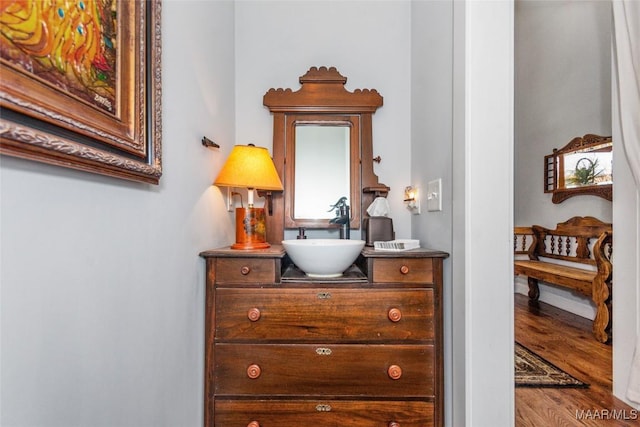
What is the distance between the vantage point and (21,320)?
564mm

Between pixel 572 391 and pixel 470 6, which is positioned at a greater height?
pixel 470 6

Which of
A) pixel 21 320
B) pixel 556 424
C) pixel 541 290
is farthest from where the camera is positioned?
pixel 541 290

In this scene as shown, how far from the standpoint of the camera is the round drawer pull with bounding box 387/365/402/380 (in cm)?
127

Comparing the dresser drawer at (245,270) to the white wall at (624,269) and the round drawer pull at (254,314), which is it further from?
the white wall at (624,269)

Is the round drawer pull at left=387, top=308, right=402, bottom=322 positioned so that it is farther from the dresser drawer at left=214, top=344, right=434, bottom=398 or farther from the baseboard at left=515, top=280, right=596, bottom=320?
the baseboard at left=515, top=280, right=596, bottom=320

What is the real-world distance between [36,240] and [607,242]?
3.65 m

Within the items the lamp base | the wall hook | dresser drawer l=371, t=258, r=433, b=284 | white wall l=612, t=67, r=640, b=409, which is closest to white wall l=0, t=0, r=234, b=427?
the wall hook

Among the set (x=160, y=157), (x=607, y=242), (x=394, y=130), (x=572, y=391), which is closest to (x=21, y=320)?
(x=160, y=157)

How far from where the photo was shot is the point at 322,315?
4.26ft

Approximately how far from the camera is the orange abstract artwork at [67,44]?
0.53m

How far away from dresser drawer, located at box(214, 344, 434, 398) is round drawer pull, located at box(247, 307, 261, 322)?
0.47ft

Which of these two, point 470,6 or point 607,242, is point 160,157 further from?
point 607,242

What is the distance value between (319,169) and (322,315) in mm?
933

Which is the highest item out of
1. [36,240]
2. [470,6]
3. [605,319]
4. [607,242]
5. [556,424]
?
[470,6]
